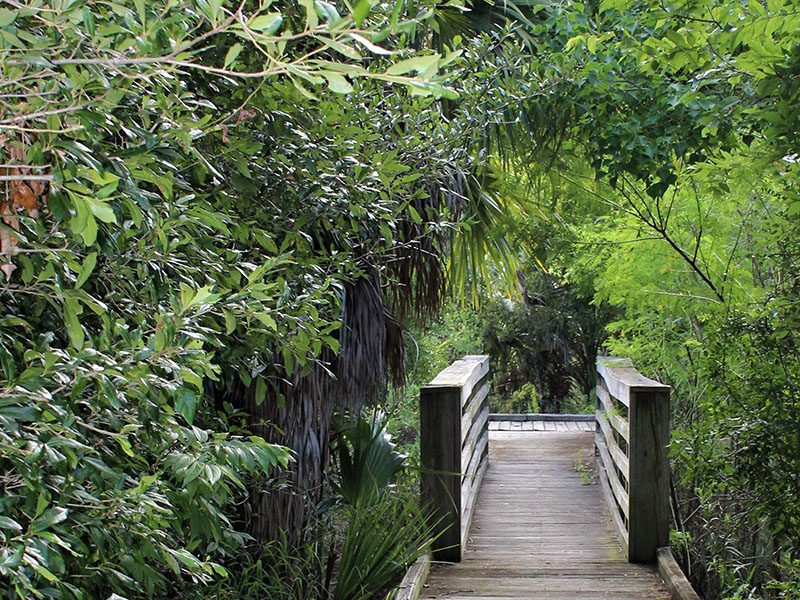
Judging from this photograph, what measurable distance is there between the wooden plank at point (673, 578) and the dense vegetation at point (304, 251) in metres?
0.24

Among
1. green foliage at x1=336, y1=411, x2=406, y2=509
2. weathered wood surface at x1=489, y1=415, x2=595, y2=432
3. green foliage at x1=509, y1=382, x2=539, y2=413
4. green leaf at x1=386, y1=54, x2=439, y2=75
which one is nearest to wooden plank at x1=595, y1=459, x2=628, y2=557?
green foliage at x1=336, y1=411, x2=406, y2=509

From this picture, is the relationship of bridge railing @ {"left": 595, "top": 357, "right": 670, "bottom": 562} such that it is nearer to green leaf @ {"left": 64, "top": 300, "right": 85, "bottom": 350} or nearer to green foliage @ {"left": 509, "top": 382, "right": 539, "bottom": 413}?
green leaf @ {"left": 64, "top": 300, "right": 85, "bottom": 350}

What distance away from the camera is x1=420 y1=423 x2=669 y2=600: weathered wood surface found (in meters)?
3.93

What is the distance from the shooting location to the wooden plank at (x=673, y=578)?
11.5 feet

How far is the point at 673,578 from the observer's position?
3.75 m

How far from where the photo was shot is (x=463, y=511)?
4.61 meters

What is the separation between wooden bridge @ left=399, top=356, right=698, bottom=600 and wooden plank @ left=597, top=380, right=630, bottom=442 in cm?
2

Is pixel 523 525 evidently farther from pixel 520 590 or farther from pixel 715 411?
pixel 715 411

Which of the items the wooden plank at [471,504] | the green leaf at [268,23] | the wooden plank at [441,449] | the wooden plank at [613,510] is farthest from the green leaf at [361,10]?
the wooden plank at [613,510]

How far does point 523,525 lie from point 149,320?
12.2ft

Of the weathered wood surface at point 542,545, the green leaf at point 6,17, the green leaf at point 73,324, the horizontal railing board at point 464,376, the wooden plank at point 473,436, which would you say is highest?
the green leaf at point 6,17

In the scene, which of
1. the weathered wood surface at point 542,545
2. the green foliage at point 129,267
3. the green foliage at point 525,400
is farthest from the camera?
the green foliage at point 525,400

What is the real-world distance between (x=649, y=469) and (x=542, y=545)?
0.95 m

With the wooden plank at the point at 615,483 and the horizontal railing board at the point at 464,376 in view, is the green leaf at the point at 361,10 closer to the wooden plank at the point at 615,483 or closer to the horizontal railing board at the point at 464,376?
the horizontal railing board at the point at 464,376
